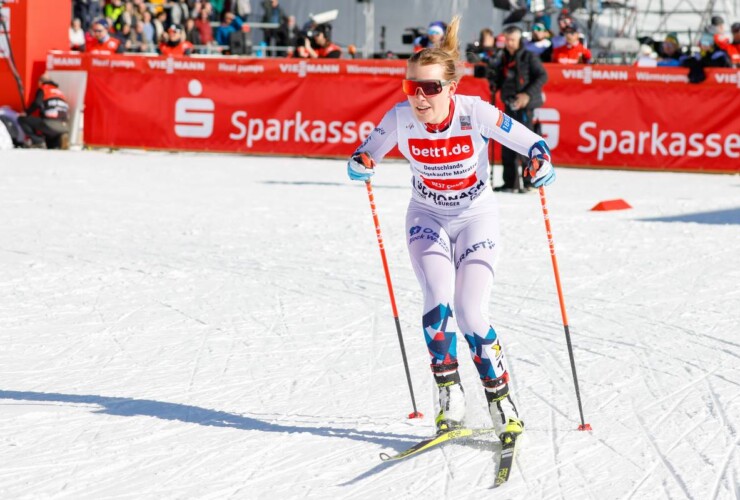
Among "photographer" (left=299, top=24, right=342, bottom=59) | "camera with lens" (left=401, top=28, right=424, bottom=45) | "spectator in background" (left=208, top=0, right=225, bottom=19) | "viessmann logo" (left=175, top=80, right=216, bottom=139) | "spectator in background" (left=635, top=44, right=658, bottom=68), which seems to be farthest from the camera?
"spectator in background" (left=208, top=0, right=225, bottom=19)

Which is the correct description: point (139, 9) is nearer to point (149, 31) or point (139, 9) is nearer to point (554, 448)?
point (149, 31)

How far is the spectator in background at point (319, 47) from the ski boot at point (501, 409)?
50.1 ft

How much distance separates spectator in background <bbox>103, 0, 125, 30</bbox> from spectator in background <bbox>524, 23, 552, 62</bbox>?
329 inches

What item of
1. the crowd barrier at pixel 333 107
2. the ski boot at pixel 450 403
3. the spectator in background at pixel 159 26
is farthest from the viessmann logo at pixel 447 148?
the spectator in background at pixel 159 26

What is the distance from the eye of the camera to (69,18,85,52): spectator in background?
21.2 m

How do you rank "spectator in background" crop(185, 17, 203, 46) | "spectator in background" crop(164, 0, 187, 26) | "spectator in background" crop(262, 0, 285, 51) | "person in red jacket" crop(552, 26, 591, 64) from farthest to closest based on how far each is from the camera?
1. "spectator in background" crop(164, 0, 187, 26)
2. "spectator in background" crop(262, 0, 285, 51)
3. "spectator in background" crop(185, 17, 203, 46)
4. "person in red jacket" crop(552, 26, 591, 64)

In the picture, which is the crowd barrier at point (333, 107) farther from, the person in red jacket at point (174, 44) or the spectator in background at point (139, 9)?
the spectator in background at point (139, 9)

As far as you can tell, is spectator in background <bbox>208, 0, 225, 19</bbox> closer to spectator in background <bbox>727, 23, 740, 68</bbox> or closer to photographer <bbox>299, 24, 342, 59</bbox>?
photographer <bbox>299, 24, 342, 59</bbox>

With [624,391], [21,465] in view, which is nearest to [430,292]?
[624,391]

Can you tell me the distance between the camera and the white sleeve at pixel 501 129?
4.59 metres

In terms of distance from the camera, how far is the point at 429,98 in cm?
450

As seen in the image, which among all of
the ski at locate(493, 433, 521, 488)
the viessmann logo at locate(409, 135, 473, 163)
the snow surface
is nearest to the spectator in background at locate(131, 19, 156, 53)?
the snow surface

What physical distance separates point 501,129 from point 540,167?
229mm

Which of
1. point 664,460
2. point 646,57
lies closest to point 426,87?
point 664,460
